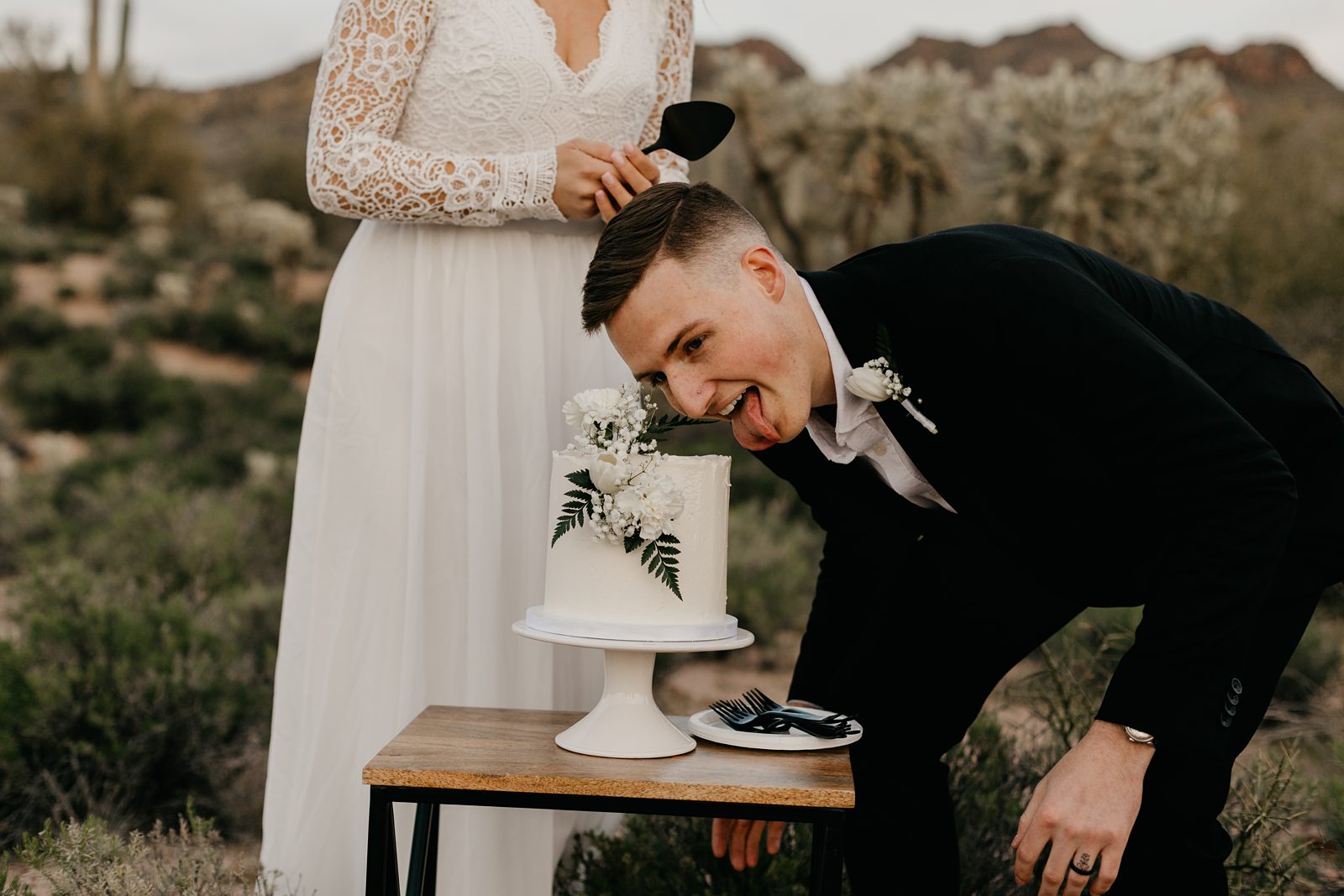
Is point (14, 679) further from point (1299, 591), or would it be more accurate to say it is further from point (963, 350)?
point (1299, 591)

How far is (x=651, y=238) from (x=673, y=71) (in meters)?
1.02

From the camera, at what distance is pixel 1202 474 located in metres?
1.75

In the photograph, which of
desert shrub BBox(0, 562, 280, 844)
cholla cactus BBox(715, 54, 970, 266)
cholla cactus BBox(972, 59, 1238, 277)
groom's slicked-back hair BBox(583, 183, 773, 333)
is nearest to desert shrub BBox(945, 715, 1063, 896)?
groom's slicked-back hair BBox(583, 183, 773, 333)

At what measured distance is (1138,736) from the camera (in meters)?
1.79

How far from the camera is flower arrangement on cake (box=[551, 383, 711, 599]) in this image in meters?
1.95

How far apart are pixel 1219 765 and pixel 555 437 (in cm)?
144

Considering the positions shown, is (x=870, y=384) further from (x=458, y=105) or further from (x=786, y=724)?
(x=458, y=105)

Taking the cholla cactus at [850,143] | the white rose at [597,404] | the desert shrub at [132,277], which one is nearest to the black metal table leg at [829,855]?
the white rose at [597,404]

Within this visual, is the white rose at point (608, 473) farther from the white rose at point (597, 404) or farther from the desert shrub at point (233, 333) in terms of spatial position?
the desert shrub at point (233, 333)

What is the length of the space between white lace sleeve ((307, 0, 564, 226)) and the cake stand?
0.91 meters

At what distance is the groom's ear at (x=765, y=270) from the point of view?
2.03m

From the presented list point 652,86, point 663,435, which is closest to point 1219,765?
point 663,435

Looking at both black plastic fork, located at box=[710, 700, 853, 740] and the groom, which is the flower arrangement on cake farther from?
black plastic fork, located at box=[710, 700, 853, 740]

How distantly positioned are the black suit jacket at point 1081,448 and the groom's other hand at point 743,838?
0.27m
